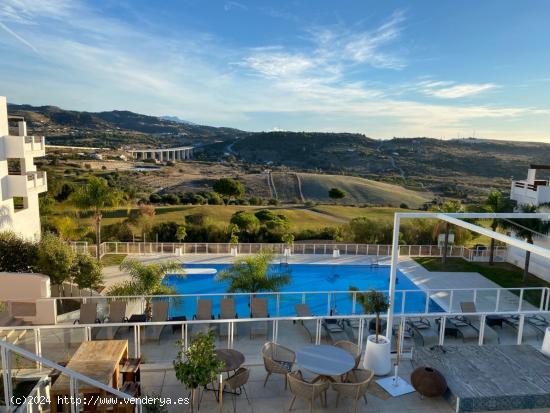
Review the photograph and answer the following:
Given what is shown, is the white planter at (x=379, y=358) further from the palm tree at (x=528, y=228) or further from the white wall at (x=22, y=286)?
the palm tree at (x=528, y=228)

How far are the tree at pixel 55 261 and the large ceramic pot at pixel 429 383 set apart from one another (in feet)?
37.1

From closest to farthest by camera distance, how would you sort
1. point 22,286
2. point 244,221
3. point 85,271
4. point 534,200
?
point 22,286, point 85,271, point 534,200, point 244,221

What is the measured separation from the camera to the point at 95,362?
577 cm

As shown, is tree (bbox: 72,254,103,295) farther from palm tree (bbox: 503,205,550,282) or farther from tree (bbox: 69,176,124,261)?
palm tree (bbox: 503,205,550,282)

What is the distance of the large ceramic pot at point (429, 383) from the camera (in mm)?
6195

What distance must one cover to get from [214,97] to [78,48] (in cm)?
1402

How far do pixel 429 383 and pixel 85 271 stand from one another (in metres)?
11.5

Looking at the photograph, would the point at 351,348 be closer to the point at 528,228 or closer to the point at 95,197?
the point at 528,228

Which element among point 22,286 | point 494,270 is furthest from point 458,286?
point 22,286

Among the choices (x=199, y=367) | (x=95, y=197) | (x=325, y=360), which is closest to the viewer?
(x=199, y=367)

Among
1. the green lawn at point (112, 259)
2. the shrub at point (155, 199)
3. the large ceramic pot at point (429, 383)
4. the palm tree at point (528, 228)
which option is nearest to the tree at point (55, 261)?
the green lawn at point (112, 259)

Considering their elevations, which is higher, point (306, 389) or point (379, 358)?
point (306, 389)

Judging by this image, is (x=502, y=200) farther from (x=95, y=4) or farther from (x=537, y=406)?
(x=95, y=4)

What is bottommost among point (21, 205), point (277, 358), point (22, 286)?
point (22, 286)
